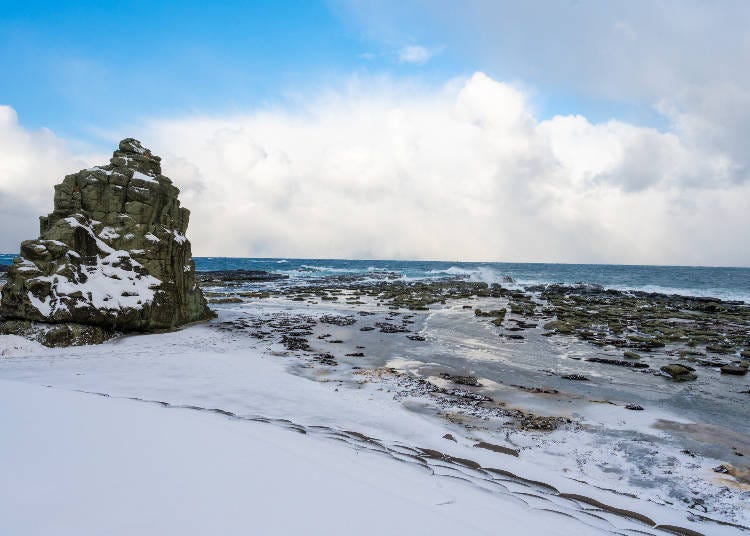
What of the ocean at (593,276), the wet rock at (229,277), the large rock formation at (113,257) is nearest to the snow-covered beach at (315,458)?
the large rock formation at (113,257)

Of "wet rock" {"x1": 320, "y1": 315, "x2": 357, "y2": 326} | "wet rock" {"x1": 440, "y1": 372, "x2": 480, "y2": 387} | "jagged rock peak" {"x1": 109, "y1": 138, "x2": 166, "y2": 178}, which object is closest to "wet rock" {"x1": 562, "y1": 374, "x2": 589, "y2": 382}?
"wet rock" {"x1": 440, "y1": 372, "x2": 480, "y2": 387}

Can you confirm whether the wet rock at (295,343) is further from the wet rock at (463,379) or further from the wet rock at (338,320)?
the wet rock at (463,379)

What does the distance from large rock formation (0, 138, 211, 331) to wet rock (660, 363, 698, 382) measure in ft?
67.6

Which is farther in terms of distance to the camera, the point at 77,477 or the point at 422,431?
the point at 422,431

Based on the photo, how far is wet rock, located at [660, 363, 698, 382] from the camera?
44.1ft

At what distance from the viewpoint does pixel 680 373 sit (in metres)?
13.8

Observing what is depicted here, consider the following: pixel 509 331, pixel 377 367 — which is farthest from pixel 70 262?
pixel 509 331

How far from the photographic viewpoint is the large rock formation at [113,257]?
14.7 meters

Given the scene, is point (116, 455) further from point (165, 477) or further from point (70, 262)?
point (70, 262)

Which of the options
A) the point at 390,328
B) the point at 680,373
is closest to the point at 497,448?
the point at 680,373

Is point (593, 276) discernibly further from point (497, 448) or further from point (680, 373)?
point (497, 448)

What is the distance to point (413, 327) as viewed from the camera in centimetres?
2278

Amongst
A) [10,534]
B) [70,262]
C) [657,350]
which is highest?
[70,262]

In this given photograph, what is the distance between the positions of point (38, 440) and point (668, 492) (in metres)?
8.19
